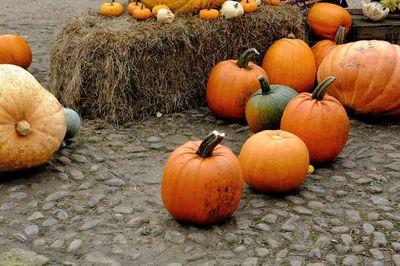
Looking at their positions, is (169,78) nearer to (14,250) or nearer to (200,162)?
(200,162)

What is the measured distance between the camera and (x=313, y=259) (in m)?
3.70

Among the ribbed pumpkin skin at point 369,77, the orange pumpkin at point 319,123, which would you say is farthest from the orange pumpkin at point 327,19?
the orange pumpkin at point 319,123

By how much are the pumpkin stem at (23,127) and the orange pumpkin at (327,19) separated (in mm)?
3347

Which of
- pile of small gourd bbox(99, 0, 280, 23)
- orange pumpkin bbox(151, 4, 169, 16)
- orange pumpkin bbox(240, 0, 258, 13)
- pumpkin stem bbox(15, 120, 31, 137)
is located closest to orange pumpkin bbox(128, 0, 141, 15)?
pile of small gourd bbox(99, 0, 280, 23)

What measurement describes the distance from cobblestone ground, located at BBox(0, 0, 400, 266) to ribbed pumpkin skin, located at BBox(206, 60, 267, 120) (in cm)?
30

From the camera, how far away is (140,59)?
18.9 ft

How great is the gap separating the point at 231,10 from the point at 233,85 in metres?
0.81

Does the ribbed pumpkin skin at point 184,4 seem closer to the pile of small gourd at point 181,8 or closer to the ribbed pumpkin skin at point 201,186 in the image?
the pile of small gourd at point 181,8

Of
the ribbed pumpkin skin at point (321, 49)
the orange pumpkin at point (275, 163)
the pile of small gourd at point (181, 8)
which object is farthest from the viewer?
the ribbed pumpkin skin at point (321, 49)

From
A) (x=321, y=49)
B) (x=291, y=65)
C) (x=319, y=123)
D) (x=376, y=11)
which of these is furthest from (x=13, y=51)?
(x=376, y=11)

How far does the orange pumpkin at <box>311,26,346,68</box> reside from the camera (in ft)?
21.0

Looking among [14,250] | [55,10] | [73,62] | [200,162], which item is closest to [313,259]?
[200,162]

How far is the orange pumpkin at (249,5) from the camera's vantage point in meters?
6.35

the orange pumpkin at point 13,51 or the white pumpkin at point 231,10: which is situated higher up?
the white pumpkin at point 231,10
